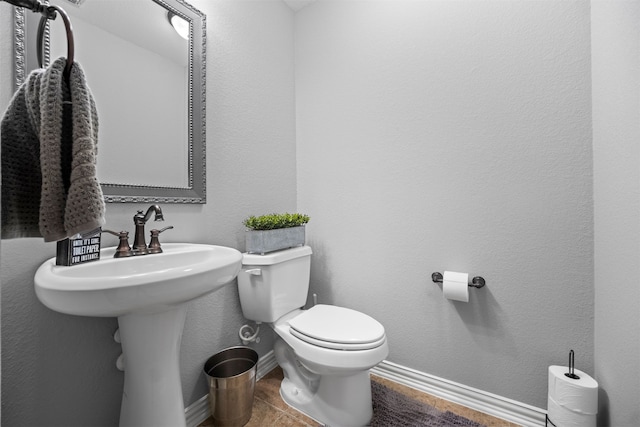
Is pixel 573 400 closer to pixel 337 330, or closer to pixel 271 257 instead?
pixel 337 330

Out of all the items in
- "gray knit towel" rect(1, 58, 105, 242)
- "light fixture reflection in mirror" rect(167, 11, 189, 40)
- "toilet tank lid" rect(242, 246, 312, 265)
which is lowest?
"toilet tank lid" rect(242, 246, 312, 265)

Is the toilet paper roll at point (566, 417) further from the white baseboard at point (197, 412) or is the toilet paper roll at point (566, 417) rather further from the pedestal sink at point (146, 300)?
the white baseboard at point (197, 412)

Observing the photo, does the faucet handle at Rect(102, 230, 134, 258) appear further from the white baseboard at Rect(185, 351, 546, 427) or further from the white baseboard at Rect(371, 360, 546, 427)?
the white baseboard at Rect(371, 360, 546, 427)

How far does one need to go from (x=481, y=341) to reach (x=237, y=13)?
2068 millimetres

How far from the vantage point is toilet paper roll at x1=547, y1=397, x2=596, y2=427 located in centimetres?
98

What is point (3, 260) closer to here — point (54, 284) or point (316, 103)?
point (54, 284)

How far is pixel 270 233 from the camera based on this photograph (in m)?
1.35

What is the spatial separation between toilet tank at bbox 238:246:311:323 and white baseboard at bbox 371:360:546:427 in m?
0.67

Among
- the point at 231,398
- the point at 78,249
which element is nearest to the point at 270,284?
the point at 231,398

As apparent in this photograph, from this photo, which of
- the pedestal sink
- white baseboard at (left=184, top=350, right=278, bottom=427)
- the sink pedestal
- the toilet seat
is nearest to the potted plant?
the pedestal sink

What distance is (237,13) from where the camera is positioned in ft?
4.79

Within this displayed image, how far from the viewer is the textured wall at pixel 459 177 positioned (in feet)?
3.67

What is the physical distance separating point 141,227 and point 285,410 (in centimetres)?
106

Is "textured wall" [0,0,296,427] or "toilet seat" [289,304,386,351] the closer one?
"textured wall" [0,0,296,427]
